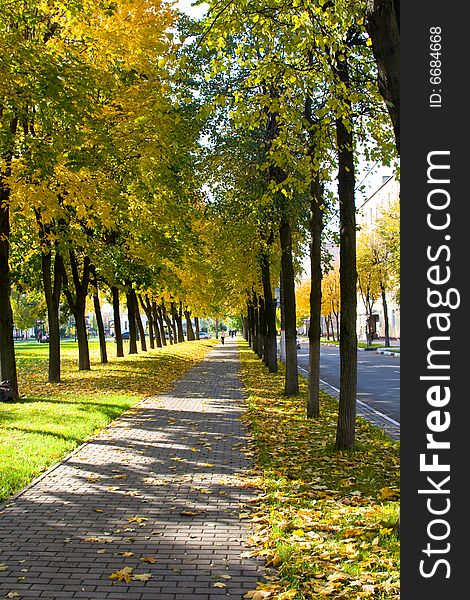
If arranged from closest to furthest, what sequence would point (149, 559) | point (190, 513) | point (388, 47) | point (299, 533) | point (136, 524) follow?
point (388, 47) → point (149, 559) → point (299, 533) → point (136, 524) → point (190, 513)

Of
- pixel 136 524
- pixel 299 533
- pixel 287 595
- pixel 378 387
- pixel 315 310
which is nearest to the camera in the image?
pixel 287 595

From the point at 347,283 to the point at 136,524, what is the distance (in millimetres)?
4713

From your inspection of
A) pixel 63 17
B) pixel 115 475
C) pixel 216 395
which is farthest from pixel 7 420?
pixel 63 17

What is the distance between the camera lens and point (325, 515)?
6.76 m

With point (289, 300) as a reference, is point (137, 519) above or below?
below

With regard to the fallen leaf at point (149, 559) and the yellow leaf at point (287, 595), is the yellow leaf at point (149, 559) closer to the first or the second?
the fallen leaf at point (149, 559)

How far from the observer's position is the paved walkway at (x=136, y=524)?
16.8 feet

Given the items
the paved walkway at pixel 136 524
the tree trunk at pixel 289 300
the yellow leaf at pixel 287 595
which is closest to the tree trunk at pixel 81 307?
the tree trunk at pixel 289 300

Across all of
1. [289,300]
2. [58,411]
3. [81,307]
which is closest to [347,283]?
[58,411]

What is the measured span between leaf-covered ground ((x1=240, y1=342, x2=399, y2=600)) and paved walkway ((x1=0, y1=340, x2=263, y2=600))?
0.25 m

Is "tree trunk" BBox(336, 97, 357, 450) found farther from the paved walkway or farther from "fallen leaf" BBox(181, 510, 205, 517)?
"fallen leaf" BBox(181, 510, 205, 517)

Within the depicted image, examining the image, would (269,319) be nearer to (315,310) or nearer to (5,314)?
(5,314)

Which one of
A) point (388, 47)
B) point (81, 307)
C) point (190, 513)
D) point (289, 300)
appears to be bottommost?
point (190, 513)

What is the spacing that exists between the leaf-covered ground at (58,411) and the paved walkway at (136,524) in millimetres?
329
